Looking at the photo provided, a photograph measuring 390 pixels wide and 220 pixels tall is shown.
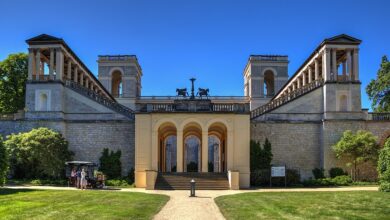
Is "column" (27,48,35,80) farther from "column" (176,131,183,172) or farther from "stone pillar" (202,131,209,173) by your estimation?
"stone pillar" (202,131,209,173)

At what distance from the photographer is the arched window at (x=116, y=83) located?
62938 millimetres

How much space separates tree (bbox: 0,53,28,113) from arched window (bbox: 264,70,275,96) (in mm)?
33266

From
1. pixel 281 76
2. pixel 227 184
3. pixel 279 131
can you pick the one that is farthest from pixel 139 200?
Answer: pixel 281 76

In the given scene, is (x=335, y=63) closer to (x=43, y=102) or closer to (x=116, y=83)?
(x=43, y=102)

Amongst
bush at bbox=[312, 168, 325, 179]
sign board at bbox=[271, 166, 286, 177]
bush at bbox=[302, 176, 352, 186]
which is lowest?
bush at bbox=[302, 176, 352, 186]

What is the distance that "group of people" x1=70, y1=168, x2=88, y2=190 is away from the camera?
28547 mm

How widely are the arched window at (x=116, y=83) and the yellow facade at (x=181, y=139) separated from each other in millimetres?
29346

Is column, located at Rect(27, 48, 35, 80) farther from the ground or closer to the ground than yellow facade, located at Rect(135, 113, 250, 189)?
farther from the ground

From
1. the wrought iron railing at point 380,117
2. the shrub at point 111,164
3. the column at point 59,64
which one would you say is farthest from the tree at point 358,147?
the column at point 59,64

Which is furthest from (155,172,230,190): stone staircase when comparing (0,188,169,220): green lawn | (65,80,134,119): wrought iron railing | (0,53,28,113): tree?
(0,53,28,113): tree

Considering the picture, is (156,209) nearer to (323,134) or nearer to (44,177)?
(44,177)

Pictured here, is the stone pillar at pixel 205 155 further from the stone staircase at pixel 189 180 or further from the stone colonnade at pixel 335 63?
the stone colonnade at pixel 335 63

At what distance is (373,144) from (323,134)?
425cm

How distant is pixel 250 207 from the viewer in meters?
17.8
